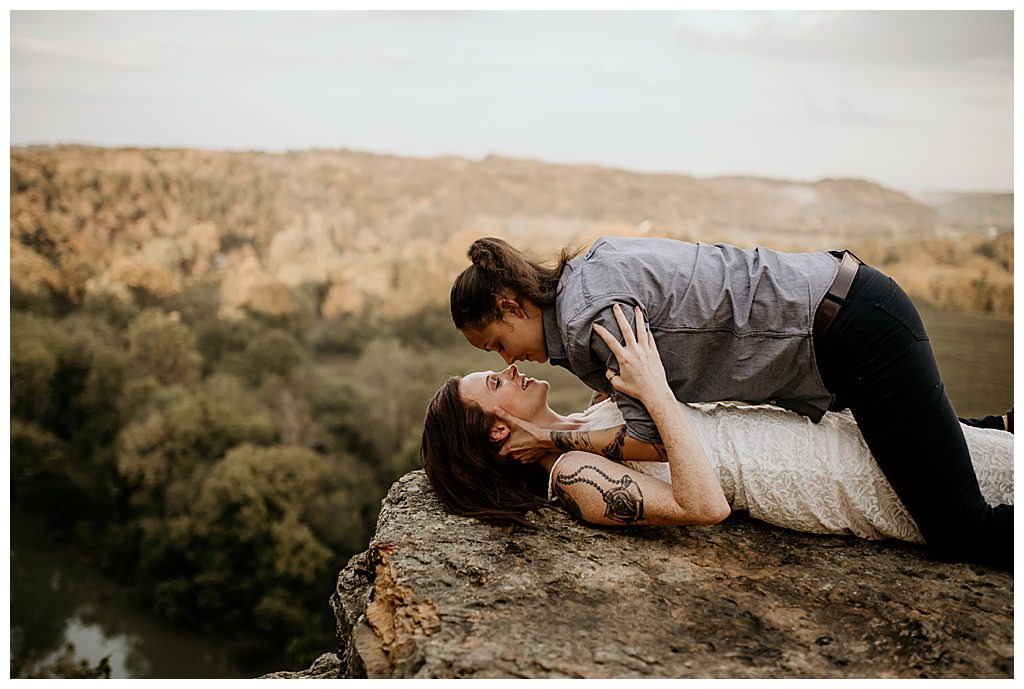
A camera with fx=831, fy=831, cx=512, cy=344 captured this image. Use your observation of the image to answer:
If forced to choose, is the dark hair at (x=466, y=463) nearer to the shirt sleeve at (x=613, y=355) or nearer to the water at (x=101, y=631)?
the shirt sleeve at (x=613, y=355)

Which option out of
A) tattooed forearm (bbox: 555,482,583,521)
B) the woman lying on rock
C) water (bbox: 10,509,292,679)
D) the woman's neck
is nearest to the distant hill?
water (bbox: 10,509,292,679)

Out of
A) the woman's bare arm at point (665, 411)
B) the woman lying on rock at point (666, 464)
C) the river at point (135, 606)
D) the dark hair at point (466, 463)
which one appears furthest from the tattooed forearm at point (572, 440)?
the river at point (135, 606)

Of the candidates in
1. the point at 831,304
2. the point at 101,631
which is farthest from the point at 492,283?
the point at 101,631

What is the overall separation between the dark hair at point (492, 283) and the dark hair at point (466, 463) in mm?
439

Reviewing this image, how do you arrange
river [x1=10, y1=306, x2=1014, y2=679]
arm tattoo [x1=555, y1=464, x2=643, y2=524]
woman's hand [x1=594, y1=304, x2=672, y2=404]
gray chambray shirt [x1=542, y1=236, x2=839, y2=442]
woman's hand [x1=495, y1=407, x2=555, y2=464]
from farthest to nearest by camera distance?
1. river [x1=10, y1=306, x2=1014, y2=679]
2. woman's hand [x1=495, y1=407, x2=555, y2=464]
3. arm tattoo [x1=555, y1=464, x2=643, y2=524]
4. gray chambray shirt [x1=542, y1=236, x2=839, y2=442]
5. woman's hand [x1=594, y1=304, x2=672, y2=404]

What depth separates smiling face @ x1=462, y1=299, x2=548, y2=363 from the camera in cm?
316

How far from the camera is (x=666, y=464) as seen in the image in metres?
3.37

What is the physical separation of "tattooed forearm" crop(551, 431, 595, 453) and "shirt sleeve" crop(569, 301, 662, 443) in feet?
1.01

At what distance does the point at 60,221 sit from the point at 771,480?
482 inches

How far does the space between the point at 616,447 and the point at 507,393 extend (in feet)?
1.85

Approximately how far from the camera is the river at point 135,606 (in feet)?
26.9

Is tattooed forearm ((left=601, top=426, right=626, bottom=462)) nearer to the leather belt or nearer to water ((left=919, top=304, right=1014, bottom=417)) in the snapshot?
the leather belt

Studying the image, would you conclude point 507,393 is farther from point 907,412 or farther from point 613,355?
point 907,412
